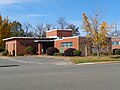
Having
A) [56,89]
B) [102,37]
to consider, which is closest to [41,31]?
[102,37]

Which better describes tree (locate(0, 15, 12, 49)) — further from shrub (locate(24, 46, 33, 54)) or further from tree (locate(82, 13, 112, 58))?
tree (locate(82, 13, 112, 58))

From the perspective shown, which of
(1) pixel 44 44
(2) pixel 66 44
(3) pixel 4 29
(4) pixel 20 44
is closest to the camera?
(2) pixel 66 44

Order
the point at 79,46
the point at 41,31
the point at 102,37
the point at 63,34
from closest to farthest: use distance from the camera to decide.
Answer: the point at 102,37 → the point at 79,46 → the point at 63,34 → the point at 41,31

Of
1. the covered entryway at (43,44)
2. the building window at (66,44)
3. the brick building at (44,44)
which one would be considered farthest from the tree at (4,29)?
the building window at (66,44)

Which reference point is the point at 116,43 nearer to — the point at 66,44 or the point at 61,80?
the point at 66,44

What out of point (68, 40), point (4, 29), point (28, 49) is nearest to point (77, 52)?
point (68, 40)

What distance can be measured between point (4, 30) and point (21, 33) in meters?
35.1

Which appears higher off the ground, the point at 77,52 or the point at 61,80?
the point at 77,52

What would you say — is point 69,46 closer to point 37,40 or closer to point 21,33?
point 37,40

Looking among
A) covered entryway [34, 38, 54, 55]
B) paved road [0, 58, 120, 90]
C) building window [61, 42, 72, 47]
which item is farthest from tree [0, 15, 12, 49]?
paved road [0, 58, 120, 90]

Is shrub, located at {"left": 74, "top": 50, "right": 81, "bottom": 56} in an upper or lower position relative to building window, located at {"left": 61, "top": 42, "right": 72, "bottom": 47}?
lower

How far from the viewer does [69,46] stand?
50281mm

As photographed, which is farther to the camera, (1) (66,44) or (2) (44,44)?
(2) (44,44)

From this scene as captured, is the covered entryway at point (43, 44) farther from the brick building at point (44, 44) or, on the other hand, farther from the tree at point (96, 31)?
the tree at point (96, 31)
